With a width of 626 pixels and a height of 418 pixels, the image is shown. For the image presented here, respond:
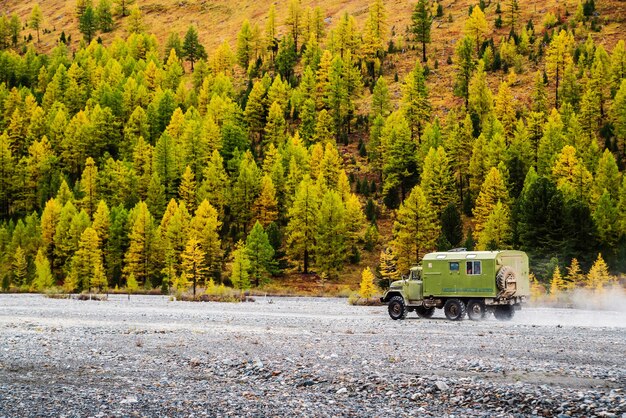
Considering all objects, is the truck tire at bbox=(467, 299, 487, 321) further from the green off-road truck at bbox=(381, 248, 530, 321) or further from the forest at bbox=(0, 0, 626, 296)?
the forest at bbox=(0, 0, 626, 296)

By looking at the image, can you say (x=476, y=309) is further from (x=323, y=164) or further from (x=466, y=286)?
(x=323, y=164)

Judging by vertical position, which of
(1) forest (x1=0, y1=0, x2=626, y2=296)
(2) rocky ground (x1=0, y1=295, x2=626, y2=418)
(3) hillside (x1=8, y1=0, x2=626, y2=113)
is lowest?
(2) rocky ground (x1=0, y1=295, x2=626, y2=418)

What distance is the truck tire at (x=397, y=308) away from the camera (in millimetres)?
29481

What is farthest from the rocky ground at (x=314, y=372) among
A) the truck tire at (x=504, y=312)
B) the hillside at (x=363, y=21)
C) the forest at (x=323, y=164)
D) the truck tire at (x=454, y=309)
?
the hillside at (x=363, y=21)

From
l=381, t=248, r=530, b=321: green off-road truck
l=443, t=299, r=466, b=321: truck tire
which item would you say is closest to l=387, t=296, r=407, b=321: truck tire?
l=381, t=248, r=530, b=321: green off-road truck

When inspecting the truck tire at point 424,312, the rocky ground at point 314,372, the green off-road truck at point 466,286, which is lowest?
the rocky ground at point 314,372

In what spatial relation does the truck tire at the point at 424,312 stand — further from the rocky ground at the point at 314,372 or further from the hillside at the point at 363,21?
the hillside at the point at 363,21

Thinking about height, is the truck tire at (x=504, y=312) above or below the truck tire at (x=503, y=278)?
below

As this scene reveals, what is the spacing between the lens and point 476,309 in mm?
28578

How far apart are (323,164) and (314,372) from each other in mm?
A: 67699

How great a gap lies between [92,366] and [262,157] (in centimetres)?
8127

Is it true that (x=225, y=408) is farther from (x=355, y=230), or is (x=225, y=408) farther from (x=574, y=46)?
(x=574, y=46)

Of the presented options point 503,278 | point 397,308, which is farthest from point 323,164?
point 503,278

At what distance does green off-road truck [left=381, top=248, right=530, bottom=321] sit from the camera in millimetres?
28109
